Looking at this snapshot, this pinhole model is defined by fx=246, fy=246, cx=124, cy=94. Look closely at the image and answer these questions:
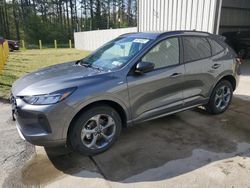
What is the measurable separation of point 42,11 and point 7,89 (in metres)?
47.4

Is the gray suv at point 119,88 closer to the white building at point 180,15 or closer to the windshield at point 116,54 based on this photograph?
the windshield at point 116,54

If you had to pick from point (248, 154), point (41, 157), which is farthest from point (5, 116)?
point (248, 154)

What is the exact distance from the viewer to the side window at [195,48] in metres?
4.04

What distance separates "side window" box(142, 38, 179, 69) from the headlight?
4.10 ft

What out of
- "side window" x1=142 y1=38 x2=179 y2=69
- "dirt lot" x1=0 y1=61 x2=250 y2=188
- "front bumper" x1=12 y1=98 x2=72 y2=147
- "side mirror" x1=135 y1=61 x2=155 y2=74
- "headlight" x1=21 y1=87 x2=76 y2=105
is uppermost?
"side window" x1=142 y1=38 x2=179 y2=69

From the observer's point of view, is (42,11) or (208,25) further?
(42,11)

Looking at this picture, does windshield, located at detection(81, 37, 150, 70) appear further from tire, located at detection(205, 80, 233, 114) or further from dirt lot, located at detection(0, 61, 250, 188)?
tire, located at detection(205, 80, 233, 114)

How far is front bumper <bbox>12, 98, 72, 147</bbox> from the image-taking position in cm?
284

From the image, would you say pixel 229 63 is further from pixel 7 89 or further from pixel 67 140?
pixel 7 89

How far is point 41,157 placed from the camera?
3.37m

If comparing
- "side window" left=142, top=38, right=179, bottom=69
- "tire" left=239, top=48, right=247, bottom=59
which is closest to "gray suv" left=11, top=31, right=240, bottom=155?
"side window" left=142, top=38, right=179, bottom=69

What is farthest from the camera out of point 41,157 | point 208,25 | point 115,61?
point 208,25

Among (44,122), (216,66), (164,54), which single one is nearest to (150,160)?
(44,122)

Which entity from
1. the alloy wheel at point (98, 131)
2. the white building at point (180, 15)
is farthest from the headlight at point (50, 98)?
the white building at point (180, 15)
